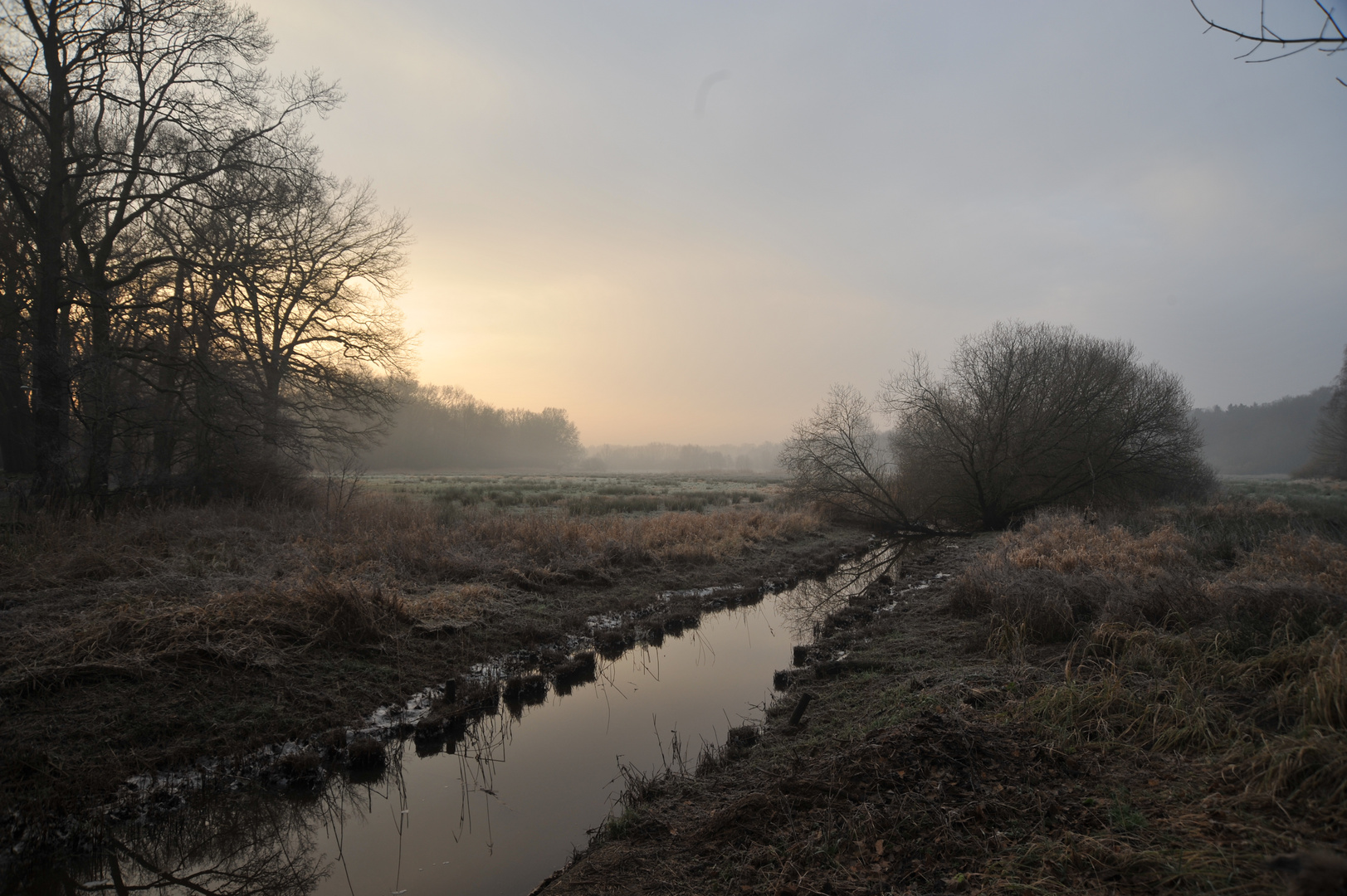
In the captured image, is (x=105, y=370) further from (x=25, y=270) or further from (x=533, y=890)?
(x=533, y=890)

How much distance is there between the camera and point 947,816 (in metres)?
3.66

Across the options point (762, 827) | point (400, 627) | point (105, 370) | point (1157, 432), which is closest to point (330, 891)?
point (762, 827)

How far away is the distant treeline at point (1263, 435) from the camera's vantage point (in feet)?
278

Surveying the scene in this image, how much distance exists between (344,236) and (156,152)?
369 inches

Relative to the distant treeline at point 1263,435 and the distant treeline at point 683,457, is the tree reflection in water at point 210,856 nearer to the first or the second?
the distant treeline at point 1263,435

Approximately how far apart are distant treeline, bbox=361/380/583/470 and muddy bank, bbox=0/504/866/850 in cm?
6153

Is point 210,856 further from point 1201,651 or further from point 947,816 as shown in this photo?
point 1201,651

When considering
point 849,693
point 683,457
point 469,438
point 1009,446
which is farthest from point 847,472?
point 683,457

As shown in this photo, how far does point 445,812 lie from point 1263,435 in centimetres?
12804

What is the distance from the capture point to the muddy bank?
490 cm

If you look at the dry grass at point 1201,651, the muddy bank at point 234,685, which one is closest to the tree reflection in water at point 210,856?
the muddy bank at point 234,685

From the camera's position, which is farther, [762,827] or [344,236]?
[344,236]

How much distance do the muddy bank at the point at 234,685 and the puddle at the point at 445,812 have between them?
481 millimetres

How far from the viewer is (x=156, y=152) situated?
13.2m
